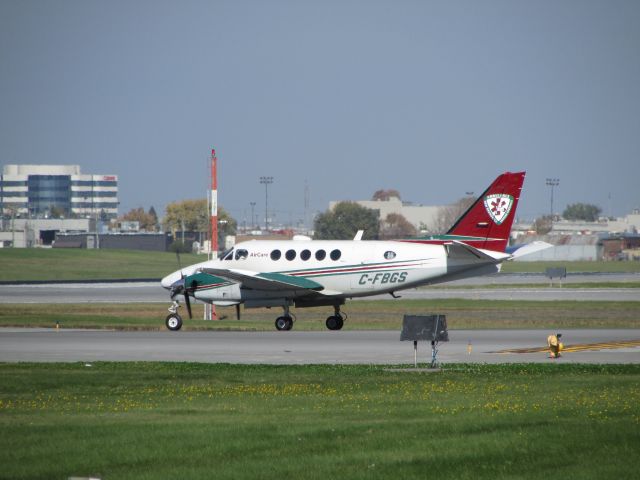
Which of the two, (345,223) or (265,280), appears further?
(345,223)

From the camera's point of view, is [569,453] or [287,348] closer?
[569,453]

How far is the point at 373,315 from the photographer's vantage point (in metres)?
50.3

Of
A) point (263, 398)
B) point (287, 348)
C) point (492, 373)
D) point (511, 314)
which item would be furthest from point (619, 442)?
point (511, 314)

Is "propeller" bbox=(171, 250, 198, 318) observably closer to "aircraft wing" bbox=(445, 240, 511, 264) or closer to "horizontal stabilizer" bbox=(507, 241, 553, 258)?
"aircraft wing" bbox=(445, 240, 511, 264)

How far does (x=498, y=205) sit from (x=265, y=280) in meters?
9.33

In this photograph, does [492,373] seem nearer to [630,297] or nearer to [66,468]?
[66,468]

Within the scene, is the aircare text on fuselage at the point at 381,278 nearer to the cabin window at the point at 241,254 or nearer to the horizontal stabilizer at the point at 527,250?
the horizontal stabilizer at the point at 527,250

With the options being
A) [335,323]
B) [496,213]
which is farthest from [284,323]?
[496,213]

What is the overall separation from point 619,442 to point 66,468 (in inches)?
311

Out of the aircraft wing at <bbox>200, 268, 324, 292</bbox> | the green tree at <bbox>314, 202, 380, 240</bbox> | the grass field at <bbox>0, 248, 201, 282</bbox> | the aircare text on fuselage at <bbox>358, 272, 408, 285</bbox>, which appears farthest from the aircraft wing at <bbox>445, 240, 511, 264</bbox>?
the green tree at <bbox>314, 202, 380, 240</bbox>

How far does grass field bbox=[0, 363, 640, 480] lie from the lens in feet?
46.5

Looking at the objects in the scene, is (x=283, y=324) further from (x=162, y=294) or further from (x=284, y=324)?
(x=162, y=294)

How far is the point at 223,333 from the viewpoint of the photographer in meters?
38.6

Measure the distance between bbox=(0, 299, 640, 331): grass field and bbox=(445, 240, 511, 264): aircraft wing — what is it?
3787 millimetres
